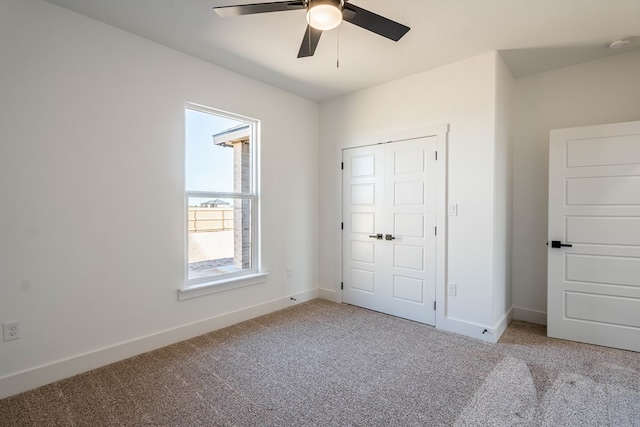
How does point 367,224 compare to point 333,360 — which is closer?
point 333,360

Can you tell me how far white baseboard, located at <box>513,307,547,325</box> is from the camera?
338 centimetres

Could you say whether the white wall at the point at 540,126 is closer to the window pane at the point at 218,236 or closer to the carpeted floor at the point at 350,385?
the carpeted floor at the point at 350,385

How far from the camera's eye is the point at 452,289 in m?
3.19

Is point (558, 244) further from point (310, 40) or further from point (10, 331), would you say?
point (10, 331)

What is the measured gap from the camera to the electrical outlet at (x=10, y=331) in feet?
6.77

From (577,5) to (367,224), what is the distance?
264cm

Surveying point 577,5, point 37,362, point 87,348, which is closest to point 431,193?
point 577,5

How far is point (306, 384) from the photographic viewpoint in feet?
7.27

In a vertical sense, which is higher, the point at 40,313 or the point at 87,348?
the point at 40,313

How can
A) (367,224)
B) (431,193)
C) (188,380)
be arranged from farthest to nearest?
(367,224) < (431,193) < (188,380)

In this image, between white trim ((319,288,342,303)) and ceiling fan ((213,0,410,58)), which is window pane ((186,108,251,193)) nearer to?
ceiling fan ((213,0,410,58))

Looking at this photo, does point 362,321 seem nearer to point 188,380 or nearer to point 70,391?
point 188,380

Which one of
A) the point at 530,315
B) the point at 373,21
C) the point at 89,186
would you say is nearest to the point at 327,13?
the point at 373,21

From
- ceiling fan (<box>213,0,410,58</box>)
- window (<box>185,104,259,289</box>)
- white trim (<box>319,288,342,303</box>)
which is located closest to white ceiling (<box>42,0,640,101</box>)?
ceiling fan (<box>213,0,410,58</box>)
